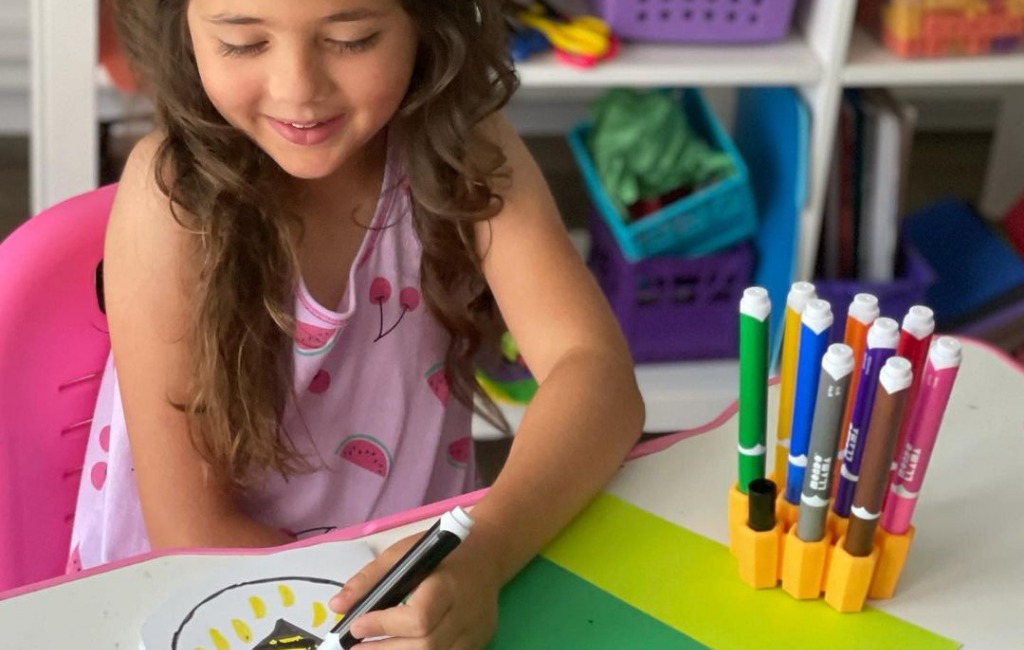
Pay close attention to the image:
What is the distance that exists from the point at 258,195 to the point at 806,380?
1.42 ft

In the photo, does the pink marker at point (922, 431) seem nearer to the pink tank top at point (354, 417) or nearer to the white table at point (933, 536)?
the white table at point (933, 536)

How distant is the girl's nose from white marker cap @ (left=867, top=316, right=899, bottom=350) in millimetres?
380

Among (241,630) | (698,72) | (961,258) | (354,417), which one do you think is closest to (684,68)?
(698,72)

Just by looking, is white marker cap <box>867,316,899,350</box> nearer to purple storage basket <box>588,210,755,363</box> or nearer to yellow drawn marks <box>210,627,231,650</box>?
yellow drawn marks <box>210,627,231,650</box>

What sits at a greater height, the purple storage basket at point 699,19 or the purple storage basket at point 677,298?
the purple storage basket at point 699,19

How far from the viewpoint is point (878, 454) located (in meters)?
0.64

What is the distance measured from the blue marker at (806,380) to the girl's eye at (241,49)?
381 mm

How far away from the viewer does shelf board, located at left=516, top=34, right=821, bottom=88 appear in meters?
1.51

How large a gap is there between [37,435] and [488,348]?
0.38 metres

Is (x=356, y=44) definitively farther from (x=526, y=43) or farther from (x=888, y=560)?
(x=526, y=43)

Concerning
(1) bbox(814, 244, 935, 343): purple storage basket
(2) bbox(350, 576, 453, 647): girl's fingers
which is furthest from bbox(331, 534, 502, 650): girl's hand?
(1) bbox(814, 244, 935, 343): purple storage basket

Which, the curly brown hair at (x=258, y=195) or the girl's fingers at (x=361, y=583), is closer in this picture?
the girl's fingers at (x=361, y=583)

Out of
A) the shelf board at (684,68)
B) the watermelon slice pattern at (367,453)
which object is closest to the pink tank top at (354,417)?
the watermelon slice pattern at (367,453)

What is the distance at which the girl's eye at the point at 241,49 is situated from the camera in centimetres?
80
